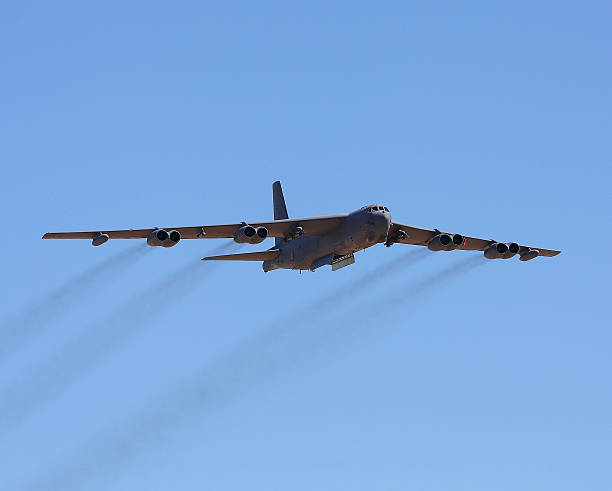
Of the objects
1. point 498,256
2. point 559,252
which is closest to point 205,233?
point 498,256

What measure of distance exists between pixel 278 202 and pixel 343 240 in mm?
10393

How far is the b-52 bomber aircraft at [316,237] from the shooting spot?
168 feet

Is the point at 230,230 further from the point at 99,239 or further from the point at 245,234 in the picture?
the point at 99,239

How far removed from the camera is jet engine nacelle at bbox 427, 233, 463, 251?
57.2m

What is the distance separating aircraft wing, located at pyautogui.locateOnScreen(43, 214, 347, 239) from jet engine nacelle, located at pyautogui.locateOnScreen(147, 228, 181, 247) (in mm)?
324

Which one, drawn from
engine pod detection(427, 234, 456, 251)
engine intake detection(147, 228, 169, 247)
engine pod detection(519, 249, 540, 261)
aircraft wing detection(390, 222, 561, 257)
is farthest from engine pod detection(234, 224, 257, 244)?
engine pod detection(519, 249, 540, 261)

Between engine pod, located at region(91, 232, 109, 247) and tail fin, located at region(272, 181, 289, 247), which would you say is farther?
tail fin, located at region(272, 181, 289, 247)

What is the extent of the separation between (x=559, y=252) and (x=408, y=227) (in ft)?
36.5

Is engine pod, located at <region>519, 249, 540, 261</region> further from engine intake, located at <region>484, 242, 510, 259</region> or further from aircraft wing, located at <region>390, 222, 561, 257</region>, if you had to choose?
engine intake, located at <region>484, 242, 510, 259</region>

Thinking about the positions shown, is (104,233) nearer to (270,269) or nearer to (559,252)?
(270,269)

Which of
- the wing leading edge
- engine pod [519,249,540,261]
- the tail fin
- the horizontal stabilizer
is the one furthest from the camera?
the tail fin

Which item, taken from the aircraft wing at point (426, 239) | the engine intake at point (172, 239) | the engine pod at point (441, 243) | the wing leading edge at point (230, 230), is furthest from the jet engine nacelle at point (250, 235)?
the engine pod at point (441, 243)

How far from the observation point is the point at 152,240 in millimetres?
50094

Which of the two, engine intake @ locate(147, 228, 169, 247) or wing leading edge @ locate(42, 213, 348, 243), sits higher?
wing leading edge @ locate(42, 213, 348, 243)
